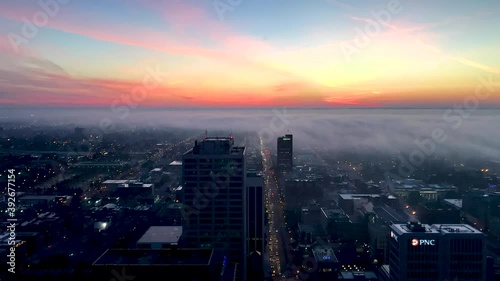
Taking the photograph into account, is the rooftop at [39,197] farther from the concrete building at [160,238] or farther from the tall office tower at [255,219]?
the tall office tower at [255,219]

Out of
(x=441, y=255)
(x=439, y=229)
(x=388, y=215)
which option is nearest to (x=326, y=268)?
(x=441, y=255)

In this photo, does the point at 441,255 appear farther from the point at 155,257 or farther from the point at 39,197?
the point at 39,197

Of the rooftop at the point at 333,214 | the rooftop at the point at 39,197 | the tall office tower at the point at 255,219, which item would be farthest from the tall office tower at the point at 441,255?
the rooftop at the point at 39,197

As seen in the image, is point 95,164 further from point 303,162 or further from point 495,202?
point 495,202

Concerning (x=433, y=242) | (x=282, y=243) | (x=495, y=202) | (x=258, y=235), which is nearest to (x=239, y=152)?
(x=258, y=235)

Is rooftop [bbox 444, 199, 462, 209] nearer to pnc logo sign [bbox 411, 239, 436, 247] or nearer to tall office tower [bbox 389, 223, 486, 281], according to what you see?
tall office tower [bbox 389, 223, 486, 281]

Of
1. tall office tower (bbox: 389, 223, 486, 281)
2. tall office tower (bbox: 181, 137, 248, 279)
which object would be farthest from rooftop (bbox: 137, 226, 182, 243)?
tall office tower (bbox: 389, 223, 486, 281)
